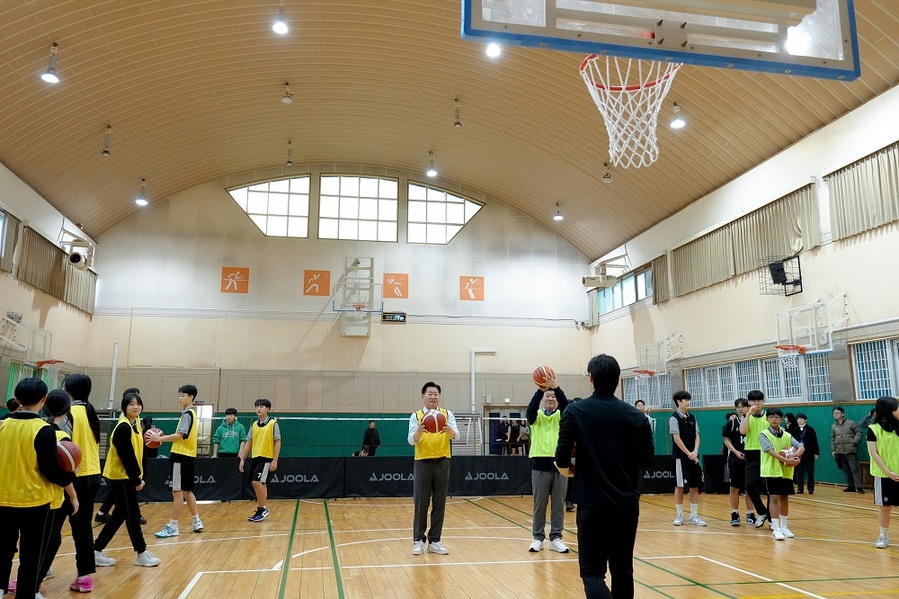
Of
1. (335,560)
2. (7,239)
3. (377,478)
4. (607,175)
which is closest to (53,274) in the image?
(7,239)

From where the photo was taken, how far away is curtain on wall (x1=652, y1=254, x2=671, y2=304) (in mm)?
19891

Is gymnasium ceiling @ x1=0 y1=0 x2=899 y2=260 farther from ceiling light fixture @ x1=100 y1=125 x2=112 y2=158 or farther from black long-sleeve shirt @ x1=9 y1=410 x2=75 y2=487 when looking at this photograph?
black long-sleeve shirt @ x1=9 y1=410 x2=75 y2=487

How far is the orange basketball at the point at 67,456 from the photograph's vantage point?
15.1ft

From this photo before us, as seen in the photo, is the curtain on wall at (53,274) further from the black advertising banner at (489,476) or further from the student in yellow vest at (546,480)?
the student in yellow vest at (546,480)

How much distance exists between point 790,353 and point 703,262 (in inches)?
171

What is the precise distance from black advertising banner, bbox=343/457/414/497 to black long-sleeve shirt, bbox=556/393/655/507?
34.2 feet

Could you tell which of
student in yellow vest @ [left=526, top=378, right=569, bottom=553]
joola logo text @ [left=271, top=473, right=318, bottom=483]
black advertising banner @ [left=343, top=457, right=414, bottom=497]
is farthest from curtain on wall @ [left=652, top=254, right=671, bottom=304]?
student in yellow vest @ [left=526, top=378, right=569, bottom=553]

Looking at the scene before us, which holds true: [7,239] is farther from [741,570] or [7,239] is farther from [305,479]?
[741,570]

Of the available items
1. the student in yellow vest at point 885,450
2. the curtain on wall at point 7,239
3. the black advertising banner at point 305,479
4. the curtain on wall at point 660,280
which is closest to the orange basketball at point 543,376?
the student in yellow vest at point 885,450

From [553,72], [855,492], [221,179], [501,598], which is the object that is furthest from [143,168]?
[855,492]

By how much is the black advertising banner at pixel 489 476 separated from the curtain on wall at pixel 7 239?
1167 cm

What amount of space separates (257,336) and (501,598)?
59.1 ft

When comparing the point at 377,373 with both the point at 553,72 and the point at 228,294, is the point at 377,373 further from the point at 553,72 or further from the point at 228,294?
the point at 553,72

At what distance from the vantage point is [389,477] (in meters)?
13.9
